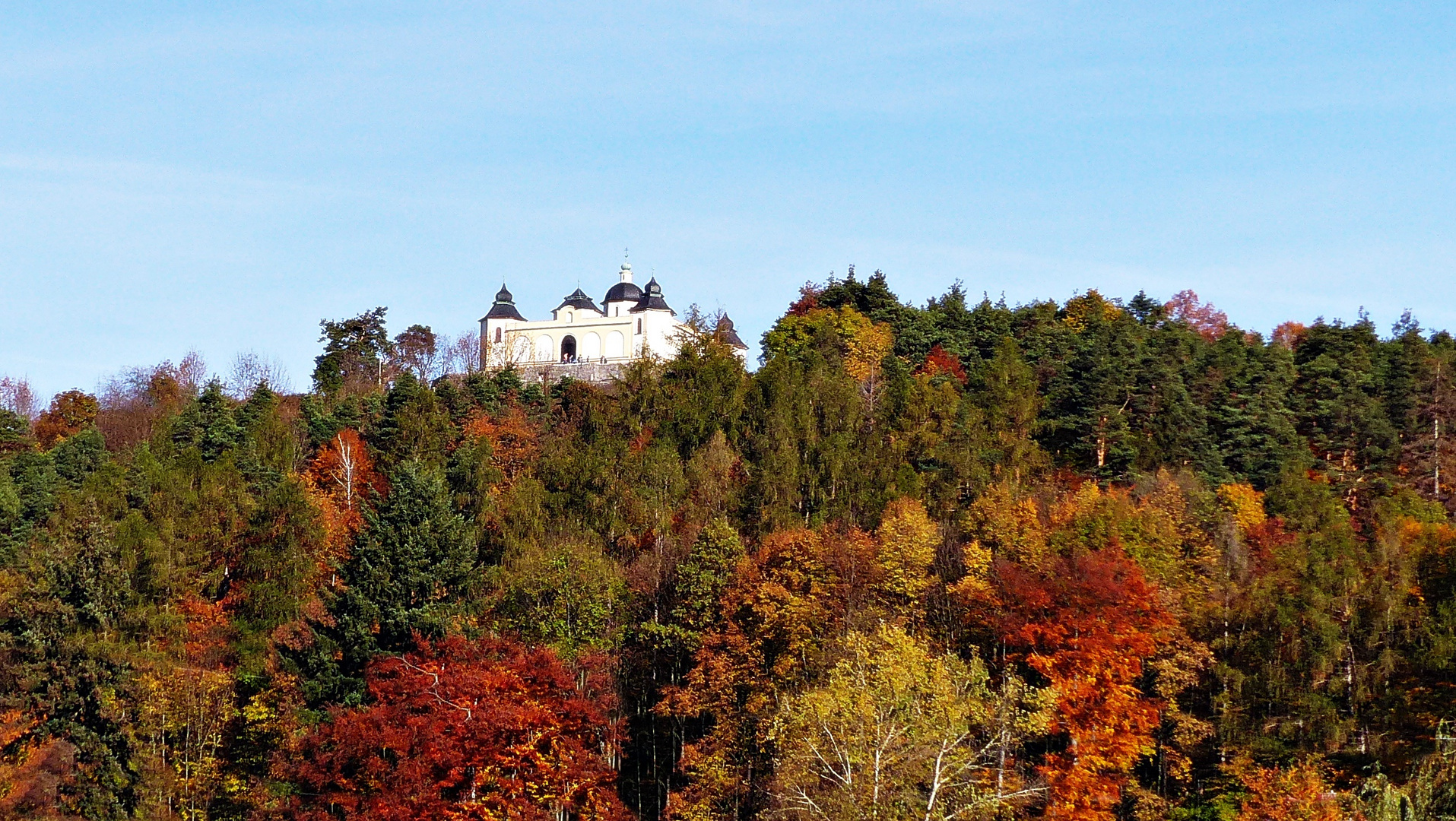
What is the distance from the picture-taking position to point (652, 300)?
3789 inches

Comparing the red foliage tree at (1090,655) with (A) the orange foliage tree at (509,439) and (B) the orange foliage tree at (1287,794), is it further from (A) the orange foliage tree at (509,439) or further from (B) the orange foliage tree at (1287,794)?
(A) the orange foliage tree at (509,439)

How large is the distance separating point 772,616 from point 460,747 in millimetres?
8441

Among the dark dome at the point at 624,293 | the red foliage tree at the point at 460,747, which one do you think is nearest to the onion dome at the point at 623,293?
the dark dome at the point at 624,293

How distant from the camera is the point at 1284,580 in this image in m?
41.1

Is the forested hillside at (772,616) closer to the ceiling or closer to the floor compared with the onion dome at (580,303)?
closer to the floor

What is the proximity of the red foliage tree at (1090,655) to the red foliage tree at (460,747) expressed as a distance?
1091cm

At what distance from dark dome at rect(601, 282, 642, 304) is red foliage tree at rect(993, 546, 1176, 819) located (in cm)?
6004

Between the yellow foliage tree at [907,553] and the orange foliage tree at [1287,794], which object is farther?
the yellow foliage tree at [907,553]

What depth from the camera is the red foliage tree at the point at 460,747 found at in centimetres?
3803

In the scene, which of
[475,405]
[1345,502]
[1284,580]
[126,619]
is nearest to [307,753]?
[126,619]

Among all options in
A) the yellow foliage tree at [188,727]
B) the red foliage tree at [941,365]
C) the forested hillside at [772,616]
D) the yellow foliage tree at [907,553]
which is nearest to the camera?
the forested hillside at [772,616]

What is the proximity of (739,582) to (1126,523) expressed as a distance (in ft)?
36.8

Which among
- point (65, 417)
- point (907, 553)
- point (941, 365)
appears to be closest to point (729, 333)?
point (941, 365)

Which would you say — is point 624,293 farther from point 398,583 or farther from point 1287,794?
point 1287,794
